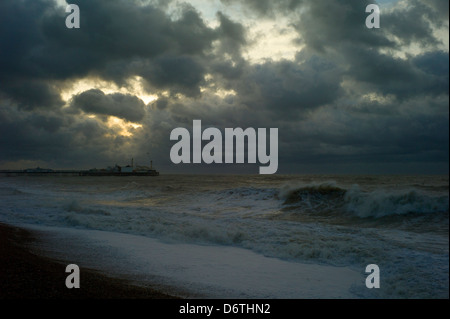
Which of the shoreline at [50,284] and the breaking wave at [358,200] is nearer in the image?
the shoreline at [50,284]

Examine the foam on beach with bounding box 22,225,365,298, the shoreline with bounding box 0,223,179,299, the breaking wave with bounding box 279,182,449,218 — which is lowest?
the foam on beach with bounding box 22,225,365,298

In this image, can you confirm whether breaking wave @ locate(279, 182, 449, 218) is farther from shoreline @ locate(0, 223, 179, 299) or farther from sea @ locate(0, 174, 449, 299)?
shoreline @ locate(0, 223, 179, 299)

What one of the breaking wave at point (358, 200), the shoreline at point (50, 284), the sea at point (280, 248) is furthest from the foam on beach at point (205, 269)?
the breaking wave at point (358, 200)

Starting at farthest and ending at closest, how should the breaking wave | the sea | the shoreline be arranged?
1. the breaking wave
2. the sea
3. the shoreline

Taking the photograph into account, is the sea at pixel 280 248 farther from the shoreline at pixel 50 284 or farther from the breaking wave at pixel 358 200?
the shoreline at pixel 50 284

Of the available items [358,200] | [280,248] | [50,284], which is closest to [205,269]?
[280,248]

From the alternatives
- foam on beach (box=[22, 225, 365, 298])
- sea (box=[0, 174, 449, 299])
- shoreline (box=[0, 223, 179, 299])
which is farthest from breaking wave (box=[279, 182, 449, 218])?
shoreline (box=[0, 223, 179, 299])

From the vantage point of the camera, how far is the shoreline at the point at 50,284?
16.3 feet

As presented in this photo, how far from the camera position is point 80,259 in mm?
8000

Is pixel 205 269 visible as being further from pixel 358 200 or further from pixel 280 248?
pixel 358 200

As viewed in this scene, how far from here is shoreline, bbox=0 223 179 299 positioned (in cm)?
496
